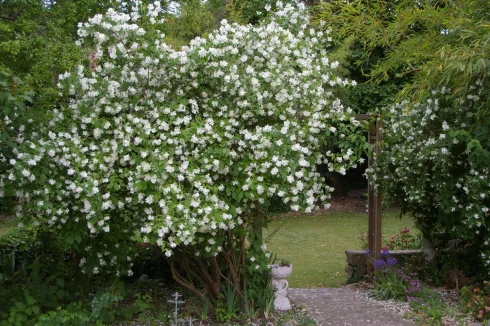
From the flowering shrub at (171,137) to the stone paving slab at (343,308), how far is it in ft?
4.23

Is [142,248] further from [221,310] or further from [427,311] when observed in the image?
[427,311]

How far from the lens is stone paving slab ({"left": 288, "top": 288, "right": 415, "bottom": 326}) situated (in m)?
5.08

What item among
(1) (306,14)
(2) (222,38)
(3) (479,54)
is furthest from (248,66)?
(3) (479,54)

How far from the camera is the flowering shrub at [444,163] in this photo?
498cm

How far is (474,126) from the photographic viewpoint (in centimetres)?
506

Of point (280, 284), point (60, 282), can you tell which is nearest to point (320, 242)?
point (280, 284)

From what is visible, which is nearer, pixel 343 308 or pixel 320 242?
pixel 343 308

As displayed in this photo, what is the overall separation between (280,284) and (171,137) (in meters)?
2.00

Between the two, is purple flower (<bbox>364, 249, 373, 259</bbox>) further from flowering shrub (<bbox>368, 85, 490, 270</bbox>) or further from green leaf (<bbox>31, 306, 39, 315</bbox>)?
green leaf (<bbox>31, 306, 39, 315</bbox>)

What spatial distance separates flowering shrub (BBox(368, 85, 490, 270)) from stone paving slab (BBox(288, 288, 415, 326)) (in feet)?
3.46

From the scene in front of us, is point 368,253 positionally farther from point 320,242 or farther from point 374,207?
point 320,242

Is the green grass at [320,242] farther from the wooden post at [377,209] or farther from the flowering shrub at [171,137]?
the flowering shrub at [171,137]

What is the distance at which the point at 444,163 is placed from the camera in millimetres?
5301

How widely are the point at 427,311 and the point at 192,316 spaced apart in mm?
2068
